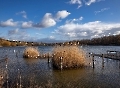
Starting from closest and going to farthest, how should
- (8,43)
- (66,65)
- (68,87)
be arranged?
(68,87)
(66,65)
(8,43)

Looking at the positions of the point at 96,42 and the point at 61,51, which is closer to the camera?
the point at 61,51

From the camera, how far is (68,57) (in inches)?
1014

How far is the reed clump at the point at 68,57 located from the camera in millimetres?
25656

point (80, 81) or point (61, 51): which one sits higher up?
point (61, 51)

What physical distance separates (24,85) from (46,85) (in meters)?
1.65

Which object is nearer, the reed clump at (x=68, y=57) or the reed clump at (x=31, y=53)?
the reed clump at (x=68, y=57)

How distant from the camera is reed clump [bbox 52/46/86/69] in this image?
84.2ft

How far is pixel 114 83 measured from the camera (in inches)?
699

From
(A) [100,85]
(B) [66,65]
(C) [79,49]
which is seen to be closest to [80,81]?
(A) [100,85]

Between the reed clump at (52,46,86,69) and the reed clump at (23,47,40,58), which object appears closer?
the reed clump at (52,46,86,69)

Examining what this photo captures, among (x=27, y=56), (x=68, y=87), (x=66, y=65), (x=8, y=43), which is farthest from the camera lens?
(x=8, y=43)

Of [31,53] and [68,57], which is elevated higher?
[68,57]

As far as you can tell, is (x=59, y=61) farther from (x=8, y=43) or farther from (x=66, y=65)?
(x=8, y=43)

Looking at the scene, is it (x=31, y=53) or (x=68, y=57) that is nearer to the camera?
(x=68, y=57)
